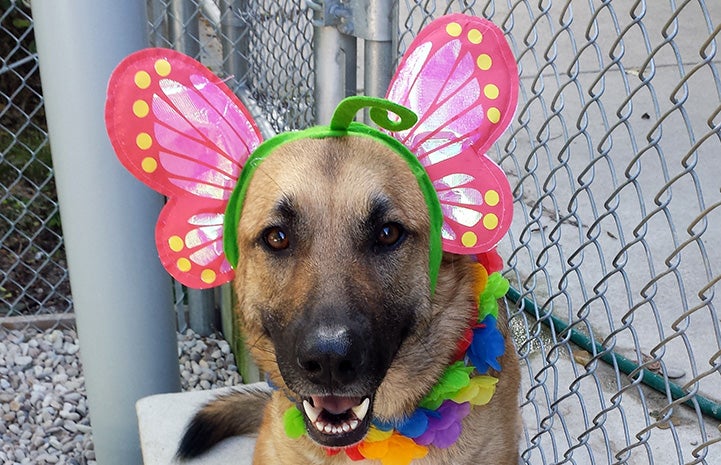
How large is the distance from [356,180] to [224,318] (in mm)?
2295

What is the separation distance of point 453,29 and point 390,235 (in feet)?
1.80

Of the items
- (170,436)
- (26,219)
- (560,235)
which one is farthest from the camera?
(26,219)

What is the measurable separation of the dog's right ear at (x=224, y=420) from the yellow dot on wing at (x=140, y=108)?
4.10 feet

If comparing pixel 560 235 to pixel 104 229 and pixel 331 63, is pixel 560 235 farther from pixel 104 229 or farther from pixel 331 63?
pixel 104 229

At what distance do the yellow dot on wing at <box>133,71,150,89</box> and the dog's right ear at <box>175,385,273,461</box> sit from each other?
1311mm

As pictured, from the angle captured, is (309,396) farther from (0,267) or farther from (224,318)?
(0,267)

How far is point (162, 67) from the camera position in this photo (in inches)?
74.3

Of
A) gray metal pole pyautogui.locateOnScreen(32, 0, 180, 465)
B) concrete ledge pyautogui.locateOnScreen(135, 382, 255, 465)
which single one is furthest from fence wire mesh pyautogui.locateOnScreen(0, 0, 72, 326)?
concrete ledge pyautogui.locateOnScreen(135, 382, 255, 465)

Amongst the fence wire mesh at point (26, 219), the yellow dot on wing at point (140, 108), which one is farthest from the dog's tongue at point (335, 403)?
the fence wire mesh at point (26, 219)

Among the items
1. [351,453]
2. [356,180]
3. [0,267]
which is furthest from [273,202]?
[0,267]

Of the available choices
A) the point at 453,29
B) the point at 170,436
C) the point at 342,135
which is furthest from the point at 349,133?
the point at 170,436

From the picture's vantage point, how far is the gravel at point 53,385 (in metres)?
3.41

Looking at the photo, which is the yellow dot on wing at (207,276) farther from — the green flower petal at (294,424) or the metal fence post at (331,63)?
the metal fence post at (331,63)

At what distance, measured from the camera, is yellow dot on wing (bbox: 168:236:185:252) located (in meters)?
2.06
